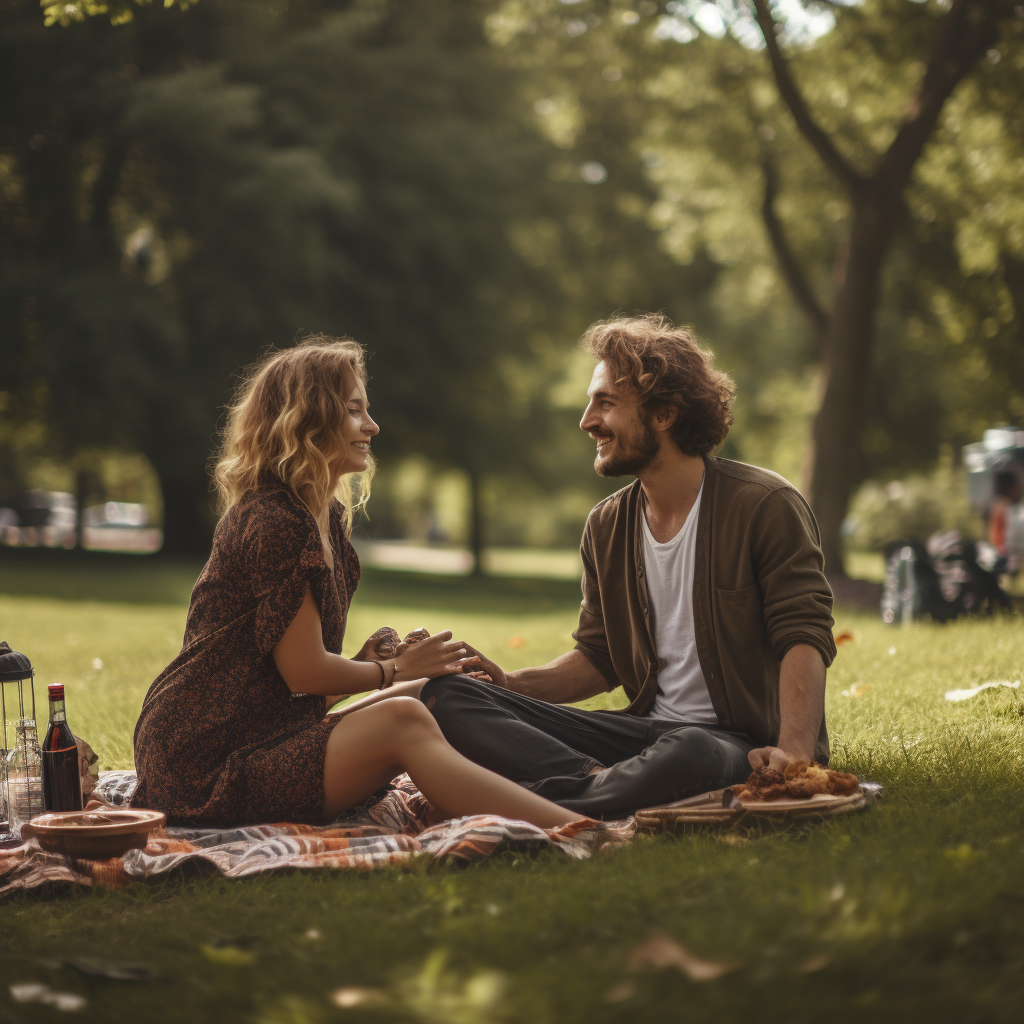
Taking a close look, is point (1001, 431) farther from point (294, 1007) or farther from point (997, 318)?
point (294, 1007)

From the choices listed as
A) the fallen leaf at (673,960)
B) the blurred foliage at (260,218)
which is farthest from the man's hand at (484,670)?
the blurred foliage at (260,218)

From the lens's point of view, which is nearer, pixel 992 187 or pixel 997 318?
pixel 992 187

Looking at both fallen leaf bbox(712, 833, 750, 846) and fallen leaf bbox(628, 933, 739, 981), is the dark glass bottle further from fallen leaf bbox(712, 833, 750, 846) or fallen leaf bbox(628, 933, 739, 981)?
fallen leaf bbox(628, 933, 739, 981)

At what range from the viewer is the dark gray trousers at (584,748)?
13.2ft

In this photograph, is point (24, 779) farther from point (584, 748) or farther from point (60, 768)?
point (584, 748)

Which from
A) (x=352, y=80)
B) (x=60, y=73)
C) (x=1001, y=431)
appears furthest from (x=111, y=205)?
(x=1001, y=431)

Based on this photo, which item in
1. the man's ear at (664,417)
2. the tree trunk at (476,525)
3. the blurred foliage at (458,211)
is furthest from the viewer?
the tree trunk at (476,525)

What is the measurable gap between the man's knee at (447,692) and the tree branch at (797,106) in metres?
12.2

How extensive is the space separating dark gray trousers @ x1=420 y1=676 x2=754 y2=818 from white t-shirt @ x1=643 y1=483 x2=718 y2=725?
10 cm

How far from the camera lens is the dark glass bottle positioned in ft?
13.9

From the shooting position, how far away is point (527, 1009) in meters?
2.35

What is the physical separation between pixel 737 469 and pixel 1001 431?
24.2 meters

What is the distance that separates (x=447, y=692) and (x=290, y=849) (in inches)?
33.8

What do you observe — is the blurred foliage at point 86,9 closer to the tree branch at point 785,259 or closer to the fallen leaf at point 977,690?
the fallen leaf at point 977,690
